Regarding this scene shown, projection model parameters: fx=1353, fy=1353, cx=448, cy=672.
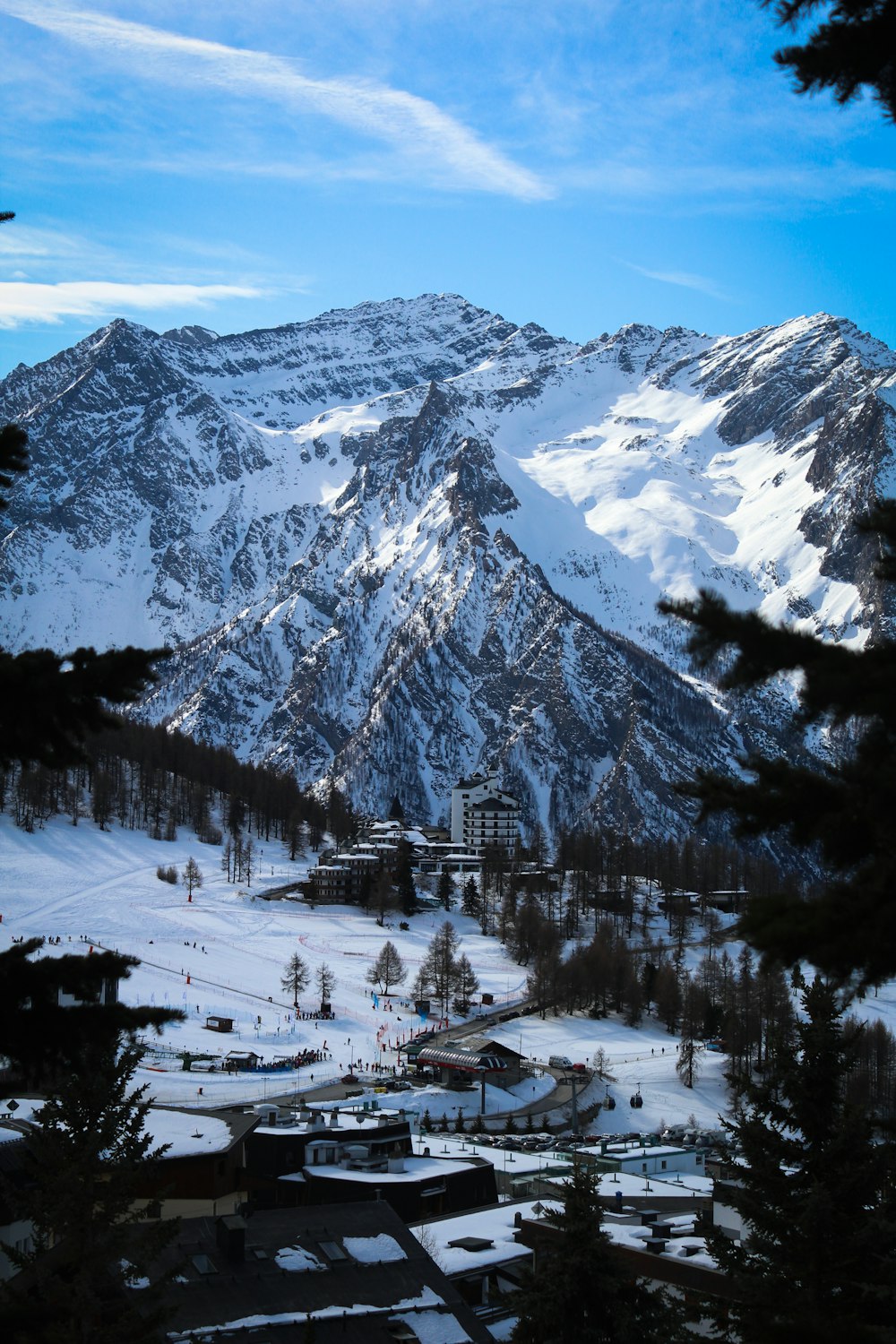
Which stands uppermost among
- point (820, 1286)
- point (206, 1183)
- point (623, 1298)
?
point (820, 1286)

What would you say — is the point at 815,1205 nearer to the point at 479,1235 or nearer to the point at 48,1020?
the point at 48,1020

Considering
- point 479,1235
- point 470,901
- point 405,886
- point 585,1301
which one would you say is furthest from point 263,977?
point 585,1301

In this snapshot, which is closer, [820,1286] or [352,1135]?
[820,1286]

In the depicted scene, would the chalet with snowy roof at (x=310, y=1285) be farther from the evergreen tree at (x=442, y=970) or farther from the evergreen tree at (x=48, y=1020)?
the evergreen tree at (x=442, y=970)

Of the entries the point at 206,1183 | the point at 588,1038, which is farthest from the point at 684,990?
the point at 206,1183

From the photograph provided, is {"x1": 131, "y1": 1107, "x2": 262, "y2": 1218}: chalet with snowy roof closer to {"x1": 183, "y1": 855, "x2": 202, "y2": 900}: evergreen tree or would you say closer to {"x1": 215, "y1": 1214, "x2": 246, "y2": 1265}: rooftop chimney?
{"x1": 215, "y1": 1214, "x2": 246, "y2": 1265}: rooftop chimney

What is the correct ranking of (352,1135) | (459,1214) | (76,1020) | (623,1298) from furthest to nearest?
1. (352,1135)
2. (459,1214)
3. (623,1298)
4. (76,1020)

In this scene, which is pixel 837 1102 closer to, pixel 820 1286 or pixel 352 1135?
pixel 820 1286

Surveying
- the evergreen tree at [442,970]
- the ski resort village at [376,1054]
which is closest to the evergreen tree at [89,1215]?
the ski resort village at [376,1054]
